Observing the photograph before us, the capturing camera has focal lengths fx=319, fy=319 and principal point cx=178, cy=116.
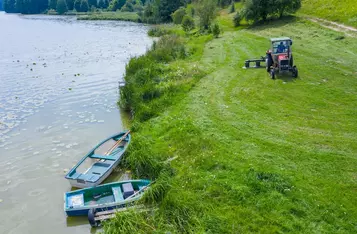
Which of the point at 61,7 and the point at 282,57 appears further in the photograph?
the point at 61,7

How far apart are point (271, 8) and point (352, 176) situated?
43.1 m

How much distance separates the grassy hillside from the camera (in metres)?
39.8

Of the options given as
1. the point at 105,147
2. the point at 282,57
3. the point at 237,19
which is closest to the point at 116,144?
the point at 105,147

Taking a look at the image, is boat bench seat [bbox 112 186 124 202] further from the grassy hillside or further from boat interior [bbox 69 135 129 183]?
the grassy hillside

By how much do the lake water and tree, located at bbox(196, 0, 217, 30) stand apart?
12631 mm

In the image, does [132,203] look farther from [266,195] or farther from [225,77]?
[225,77]

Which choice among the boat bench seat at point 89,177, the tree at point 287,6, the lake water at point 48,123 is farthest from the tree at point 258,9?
the boat bench seat at point 89,177

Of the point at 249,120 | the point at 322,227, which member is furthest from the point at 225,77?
the point at 322,227

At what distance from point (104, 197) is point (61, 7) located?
469 ft

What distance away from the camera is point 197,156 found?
14.1m

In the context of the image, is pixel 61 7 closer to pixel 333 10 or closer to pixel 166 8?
pixel 166 8

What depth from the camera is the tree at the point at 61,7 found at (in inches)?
5423

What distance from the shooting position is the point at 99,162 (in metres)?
15.9

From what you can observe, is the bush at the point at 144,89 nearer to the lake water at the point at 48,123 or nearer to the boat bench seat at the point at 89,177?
the lake water at the point at 48,123
